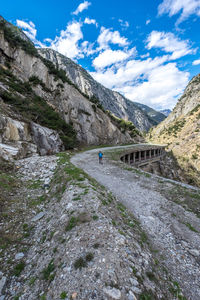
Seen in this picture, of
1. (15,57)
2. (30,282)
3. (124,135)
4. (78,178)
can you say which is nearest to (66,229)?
(30,282)

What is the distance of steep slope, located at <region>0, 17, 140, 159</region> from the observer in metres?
22.5

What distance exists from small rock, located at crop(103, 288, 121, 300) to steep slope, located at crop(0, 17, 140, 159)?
1974cm

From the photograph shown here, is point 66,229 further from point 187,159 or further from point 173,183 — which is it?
point 187,159

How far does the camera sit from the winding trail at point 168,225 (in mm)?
3332

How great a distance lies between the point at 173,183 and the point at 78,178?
696 centimetres

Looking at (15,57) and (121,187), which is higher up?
(15,57)

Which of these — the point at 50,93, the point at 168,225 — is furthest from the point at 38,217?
the point at 50,93

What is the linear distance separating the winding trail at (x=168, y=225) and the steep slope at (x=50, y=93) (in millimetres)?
15774

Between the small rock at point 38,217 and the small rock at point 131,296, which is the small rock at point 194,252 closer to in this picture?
the small rock at point 131,296

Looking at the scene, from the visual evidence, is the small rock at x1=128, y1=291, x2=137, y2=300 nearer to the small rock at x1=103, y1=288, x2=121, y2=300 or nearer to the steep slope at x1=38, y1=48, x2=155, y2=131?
the small rock at x1=103, y1=288, x2=121, y2=300

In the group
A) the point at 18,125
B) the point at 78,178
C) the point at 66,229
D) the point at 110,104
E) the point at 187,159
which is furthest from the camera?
the point at 110,104

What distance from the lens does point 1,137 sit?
35.4ft

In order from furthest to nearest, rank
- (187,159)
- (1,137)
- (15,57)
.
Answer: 1. (187,159)
2. (15,57)
3. (1,137)

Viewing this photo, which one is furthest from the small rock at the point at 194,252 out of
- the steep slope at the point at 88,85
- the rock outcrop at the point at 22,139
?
the steep slope at the point at 88,85
